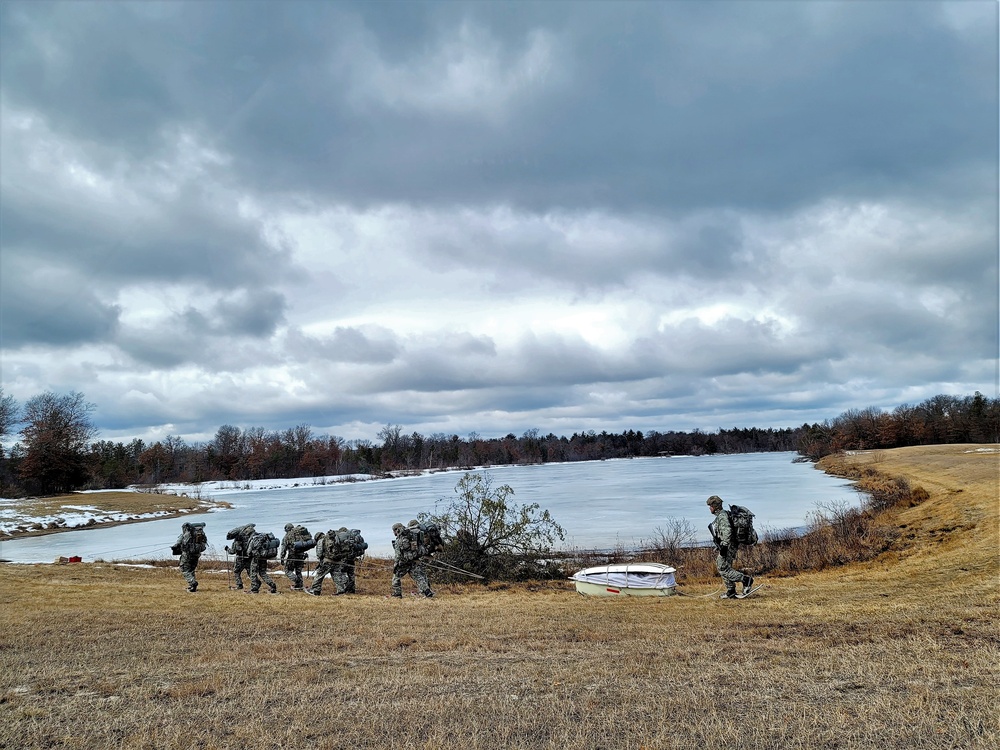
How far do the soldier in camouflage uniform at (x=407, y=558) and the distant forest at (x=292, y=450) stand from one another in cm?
6467

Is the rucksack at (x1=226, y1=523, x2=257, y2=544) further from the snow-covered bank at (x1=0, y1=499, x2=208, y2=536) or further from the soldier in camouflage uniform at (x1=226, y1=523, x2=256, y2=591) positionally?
the snow-covered bank at (x1=0, y1=499, x2=208, y2=536)

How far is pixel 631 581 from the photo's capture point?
1492cm

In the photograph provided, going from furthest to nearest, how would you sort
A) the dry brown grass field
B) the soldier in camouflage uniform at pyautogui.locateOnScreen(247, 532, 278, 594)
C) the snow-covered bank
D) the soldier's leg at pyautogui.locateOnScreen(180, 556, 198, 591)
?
the snow-covered bank
the soldier in camouflage uniform at pyautogui.locateOnScreen(247, 532, 278, 594)
the soldier's leg at pyautogui.locateOnScreen(180, 556, 198, 591)
the dry brown grass field

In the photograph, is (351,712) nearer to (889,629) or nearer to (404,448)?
(889,629)

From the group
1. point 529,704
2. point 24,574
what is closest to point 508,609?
point 529,704

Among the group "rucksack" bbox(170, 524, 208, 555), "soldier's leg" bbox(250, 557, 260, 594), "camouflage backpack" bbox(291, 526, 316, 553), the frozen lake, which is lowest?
the frozen lake

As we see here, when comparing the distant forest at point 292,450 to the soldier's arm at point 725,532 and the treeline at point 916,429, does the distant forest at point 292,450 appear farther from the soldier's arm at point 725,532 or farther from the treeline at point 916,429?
the soldier's arm at point 725,532

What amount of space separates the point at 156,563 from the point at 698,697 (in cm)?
2336

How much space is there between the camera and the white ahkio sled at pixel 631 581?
1469cm

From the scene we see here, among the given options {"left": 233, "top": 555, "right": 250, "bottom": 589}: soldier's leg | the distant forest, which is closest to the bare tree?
the distant forest

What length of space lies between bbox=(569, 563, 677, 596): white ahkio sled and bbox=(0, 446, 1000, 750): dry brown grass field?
5.85 ft

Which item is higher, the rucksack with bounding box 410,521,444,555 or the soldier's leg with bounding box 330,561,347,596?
the rucksack with bounding box 410,521,444,555

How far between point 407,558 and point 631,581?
5440mm

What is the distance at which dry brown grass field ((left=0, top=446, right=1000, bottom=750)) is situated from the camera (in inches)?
194
